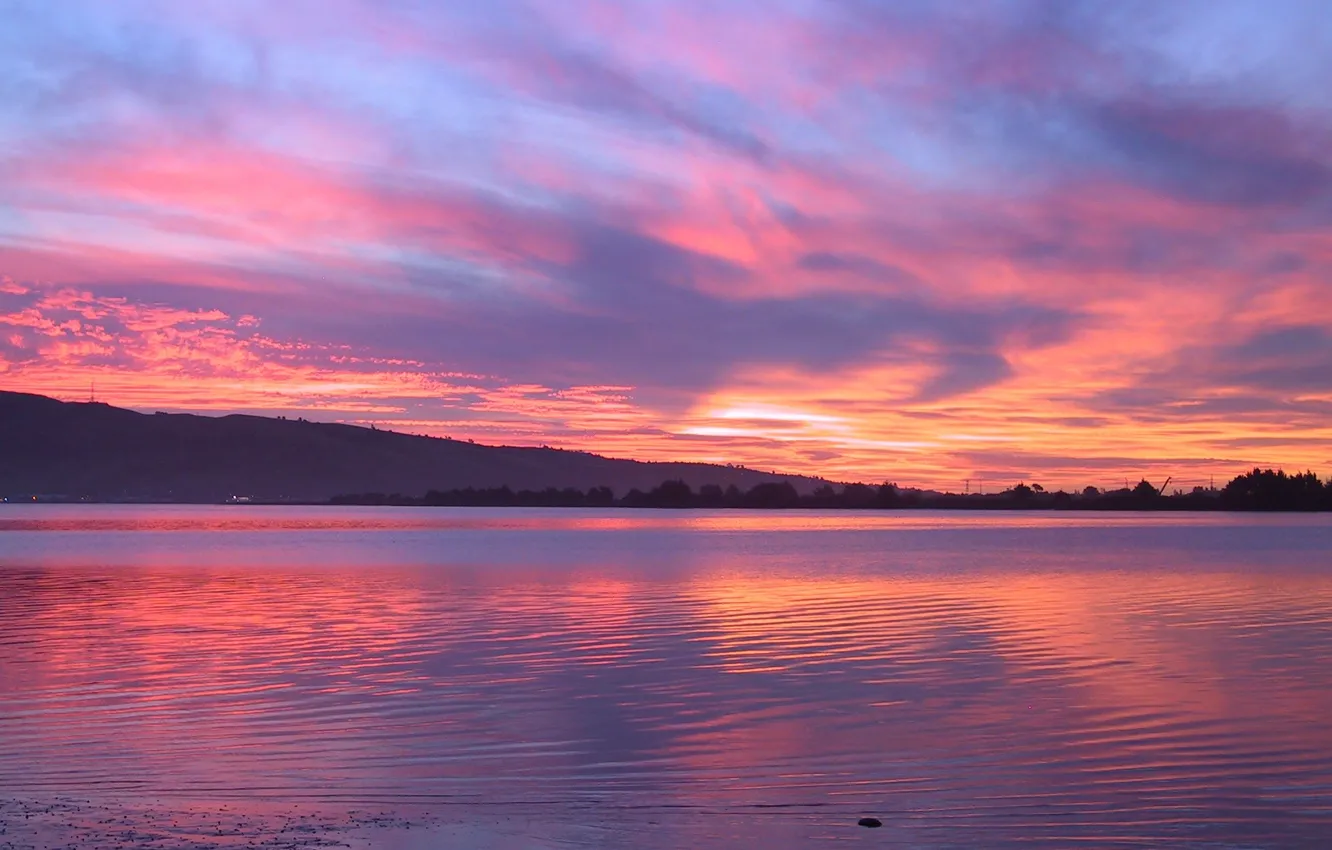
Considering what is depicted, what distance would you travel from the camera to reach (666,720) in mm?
14727

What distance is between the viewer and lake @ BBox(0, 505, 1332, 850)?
1009cm

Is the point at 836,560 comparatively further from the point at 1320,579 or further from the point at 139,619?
the point at 139,619

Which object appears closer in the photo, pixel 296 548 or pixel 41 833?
pixel 41 833

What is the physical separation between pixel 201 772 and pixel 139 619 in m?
16.2

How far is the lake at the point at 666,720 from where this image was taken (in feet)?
33.1

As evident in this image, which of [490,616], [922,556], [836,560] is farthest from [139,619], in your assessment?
[922,556]

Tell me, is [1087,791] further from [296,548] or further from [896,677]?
[296,548]

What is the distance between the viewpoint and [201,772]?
38.9 ft

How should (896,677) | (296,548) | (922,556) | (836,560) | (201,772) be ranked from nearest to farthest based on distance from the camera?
(201,772) < (896,677) < (836,560) < (922,556) < (296,548)

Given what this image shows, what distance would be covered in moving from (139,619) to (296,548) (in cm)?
3950

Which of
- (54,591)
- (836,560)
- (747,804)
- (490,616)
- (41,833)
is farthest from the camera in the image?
(836,560)

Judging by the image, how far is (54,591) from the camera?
34.5 m

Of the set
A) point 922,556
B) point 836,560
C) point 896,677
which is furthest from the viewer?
point 922,556

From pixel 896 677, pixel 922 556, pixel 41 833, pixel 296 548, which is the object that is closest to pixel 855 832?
pixel 41 833
